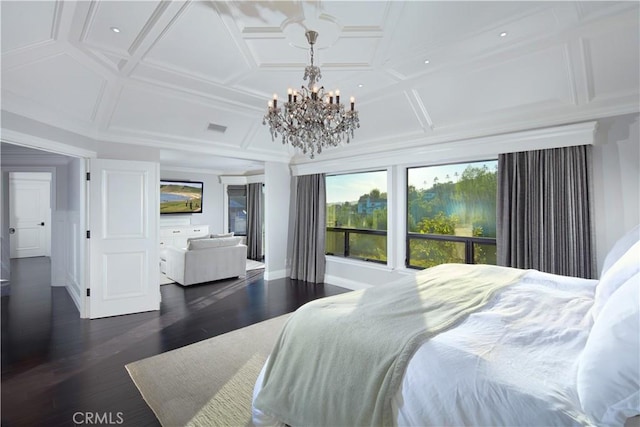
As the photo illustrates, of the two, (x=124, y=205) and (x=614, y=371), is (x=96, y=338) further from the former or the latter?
(x=614, y=371)

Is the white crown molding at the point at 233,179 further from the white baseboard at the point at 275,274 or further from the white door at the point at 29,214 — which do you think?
the white door at the point at 29,214

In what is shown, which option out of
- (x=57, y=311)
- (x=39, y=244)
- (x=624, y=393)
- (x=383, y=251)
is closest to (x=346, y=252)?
(x=383, y=251)

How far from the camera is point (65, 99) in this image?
10.4 feet

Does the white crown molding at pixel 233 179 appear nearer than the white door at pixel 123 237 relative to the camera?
No

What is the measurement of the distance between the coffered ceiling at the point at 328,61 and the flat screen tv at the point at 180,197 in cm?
409

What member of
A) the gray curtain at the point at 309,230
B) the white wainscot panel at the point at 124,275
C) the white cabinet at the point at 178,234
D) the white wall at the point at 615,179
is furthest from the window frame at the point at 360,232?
the white cabinet at the point at 178,234

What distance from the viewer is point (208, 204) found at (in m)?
8.80

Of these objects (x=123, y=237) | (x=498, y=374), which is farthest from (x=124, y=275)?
(x=498, y=374)

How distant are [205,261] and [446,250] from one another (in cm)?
395

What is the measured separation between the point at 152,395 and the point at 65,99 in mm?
2974

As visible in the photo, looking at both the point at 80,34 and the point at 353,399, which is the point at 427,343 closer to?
the point at 353,399

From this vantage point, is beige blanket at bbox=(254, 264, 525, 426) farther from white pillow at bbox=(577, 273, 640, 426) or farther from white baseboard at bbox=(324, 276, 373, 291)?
white baseboard at bbox=(324, 276, 373, 291)

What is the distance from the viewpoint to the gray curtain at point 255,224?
8312 millimetres

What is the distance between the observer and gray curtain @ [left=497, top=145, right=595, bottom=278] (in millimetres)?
3115
